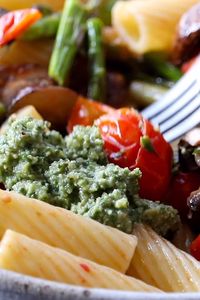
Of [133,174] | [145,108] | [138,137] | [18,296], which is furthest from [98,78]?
[18,296]

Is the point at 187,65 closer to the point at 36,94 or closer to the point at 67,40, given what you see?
the point at 67,40

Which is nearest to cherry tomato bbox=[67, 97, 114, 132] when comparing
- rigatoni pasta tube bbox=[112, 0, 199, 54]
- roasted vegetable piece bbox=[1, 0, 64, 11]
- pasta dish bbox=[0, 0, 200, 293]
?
pasta dish bbox=[0, 0, 200, 293]

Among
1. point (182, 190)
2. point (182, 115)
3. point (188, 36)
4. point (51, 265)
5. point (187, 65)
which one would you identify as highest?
point (188, 36)

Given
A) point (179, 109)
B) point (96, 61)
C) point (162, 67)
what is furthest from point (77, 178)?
point (162, 67)

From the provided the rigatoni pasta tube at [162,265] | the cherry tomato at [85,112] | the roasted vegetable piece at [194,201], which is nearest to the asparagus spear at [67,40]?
the cherry tomato at [85,112]

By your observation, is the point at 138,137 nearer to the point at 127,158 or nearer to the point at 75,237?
the point at 127,158

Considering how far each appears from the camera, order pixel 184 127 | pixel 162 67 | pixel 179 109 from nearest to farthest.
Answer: pixel 184 127 < pixel 179 109 < pixel 162 67

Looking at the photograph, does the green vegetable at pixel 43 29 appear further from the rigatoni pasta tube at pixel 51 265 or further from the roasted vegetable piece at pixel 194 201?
the rigatoni pasta tube at pixel 51 265
